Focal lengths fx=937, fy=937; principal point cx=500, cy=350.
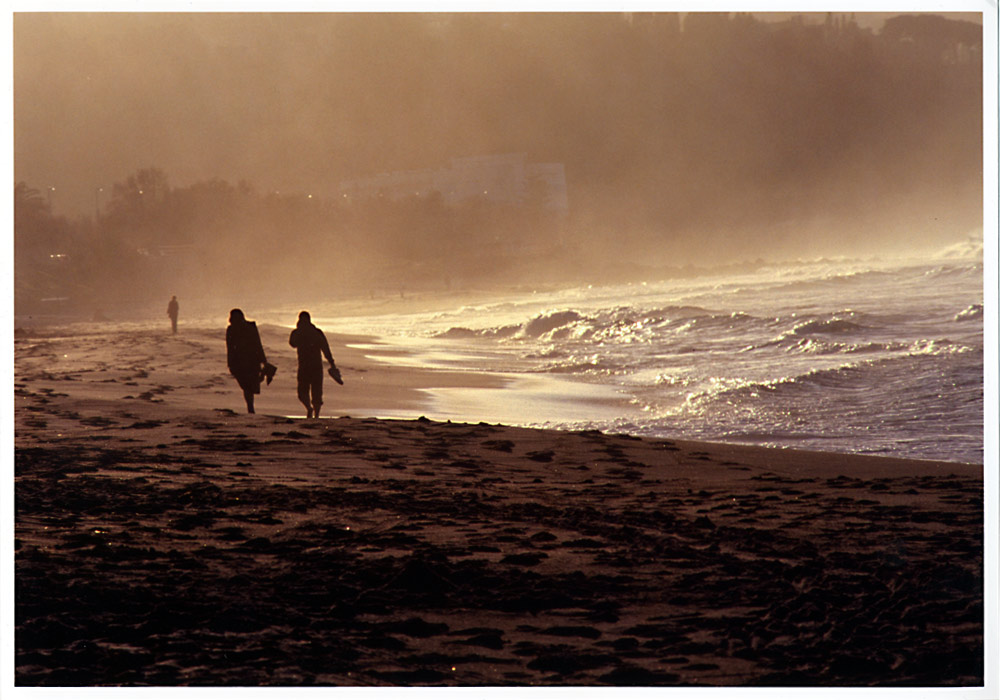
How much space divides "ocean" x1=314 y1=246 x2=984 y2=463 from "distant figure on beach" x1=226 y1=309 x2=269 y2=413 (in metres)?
1.67

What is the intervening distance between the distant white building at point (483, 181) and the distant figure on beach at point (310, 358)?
208 cm

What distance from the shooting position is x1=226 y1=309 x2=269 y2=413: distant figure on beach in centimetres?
706

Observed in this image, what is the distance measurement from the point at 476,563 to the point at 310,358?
3.68m

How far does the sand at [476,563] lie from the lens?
3.13 metres

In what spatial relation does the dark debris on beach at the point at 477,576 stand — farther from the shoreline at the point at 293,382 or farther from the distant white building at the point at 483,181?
the distant white building at the point at 483,181

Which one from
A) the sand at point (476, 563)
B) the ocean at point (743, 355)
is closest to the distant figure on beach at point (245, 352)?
the sand at point (476, 563)

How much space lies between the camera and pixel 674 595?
3.58 m

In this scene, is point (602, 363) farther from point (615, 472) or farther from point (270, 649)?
point (270, 649)

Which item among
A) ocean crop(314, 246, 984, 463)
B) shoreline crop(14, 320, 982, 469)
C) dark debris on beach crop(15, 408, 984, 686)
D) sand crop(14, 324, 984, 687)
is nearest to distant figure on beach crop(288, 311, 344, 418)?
shoreline crop(14, 320, 982, 469)

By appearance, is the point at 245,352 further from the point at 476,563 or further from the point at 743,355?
the point at 743,355

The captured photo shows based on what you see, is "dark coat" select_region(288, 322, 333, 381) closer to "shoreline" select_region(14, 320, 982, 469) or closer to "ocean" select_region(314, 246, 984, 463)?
"shoreline" select_region(14, 320, 982, 469)

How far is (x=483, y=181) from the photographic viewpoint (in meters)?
8.34

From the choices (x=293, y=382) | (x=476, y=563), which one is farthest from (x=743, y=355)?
(x=476, y=563)

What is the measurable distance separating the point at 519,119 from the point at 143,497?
4.52 meters
